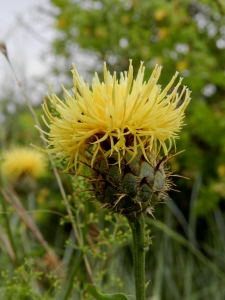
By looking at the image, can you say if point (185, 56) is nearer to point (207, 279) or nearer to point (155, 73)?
point (207, 279)

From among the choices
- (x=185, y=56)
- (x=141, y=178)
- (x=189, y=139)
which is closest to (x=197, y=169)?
(x=189, y=139)

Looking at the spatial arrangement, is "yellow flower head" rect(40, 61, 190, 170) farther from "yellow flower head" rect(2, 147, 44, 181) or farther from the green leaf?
"yellow flower head" rect(2, 147, 44, 181)

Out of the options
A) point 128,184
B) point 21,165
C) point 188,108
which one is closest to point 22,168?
point 21,165

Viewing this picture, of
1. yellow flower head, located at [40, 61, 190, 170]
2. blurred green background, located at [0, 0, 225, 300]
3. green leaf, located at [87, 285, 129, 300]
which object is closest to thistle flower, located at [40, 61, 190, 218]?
yellow flower head, located at [40, 61, 190, 170]

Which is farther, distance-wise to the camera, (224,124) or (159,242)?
(159,242)

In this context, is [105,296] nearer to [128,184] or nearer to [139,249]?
[139,249]
